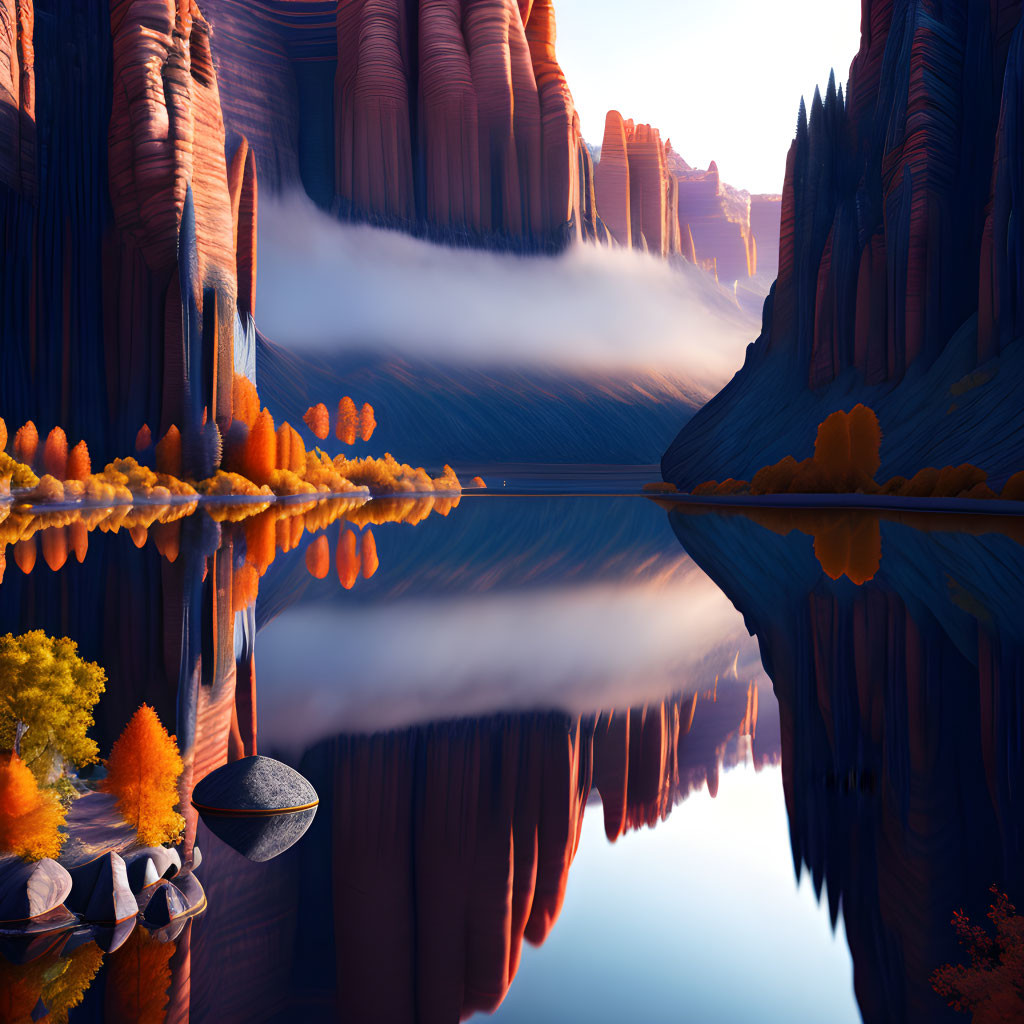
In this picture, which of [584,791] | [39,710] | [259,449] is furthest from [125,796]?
[259,449]

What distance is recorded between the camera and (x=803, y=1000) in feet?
15.2

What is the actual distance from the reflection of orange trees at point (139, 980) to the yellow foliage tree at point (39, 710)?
2.23 metres

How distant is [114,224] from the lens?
206 feet

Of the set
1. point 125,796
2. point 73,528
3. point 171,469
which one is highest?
point 171,469

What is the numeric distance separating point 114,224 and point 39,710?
64.3m

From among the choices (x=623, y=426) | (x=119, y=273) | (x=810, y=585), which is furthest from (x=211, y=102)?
(x=623, y=426)

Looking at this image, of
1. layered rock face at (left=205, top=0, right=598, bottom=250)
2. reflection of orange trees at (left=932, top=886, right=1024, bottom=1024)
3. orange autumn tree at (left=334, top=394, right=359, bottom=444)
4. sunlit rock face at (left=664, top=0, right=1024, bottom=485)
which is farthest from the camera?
layered rock face at (left=205, top=0, right=598, bottom=250)

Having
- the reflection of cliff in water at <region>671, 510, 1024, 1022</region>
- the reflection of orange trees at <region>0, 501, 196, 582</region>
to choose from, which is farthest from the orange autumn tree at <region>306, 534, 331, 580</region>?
the reflection of cliff in water at <region>671, 510, 1024, 1022</region>

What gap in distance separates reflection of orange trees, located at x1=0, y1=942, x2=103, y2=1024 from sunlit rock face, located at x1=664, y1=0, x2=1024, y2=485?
150 ft

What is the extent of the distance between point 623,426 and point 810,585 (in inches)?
5284

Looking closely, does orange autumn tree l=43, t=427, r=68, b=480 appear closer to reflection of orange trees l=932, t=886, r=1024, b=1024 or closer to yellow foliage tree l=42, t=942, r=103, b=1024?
yellow foliage tree l=42, t=942, r=103, b=1024

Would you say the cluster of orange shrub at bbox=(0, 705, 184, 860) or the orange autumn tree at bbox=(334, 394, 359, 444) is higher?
the orange autumn tree at bbox=(334, 394, 359, 444)

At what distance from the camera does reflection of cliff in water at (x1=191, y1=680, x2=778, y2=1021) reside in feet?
16.0

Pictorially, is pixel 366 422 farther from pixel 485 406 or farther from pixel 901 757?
pixel 901 757
